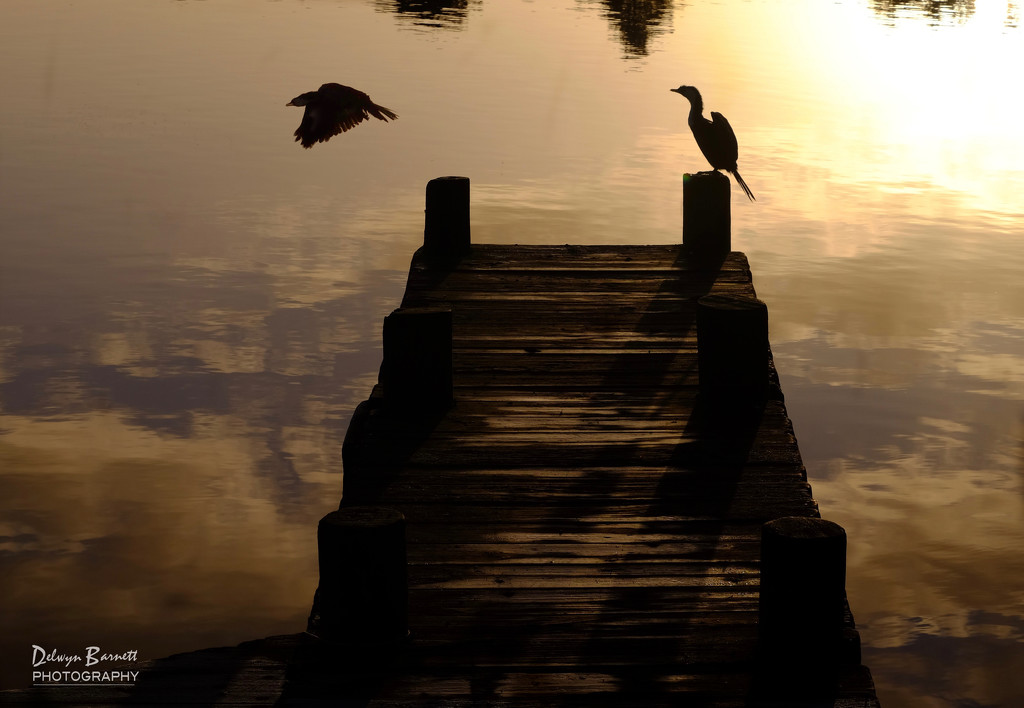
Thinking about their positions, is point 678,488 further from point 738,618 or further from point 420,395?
point 420,395

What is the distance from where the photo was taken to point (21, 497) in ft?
35.7

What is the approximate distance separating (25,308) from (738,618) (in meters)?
13.4

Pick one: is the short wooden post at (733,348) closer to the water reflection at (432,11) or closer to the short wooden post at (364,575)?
the short wooden post at (364,575)

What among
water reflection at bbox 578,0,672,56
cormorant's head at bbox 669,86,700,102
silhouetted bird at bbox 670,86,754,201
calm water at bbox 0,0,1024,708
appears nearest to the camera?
calm water at bbox 0,0,1024,708

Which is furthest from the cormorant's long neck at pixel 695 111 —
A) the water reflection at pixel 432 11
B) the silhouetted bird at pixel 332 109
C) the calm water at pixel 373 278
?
the water reflection at pixel 432 11

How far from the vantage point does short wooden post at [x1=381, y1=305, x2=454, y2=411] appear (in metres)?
6.61

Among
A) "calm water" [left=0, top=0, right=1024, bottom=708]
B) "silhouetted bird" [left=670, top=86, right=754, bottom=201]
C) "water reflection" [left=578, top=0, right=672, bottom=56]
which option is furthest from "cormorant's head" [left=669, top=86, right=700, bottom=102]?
"water reflection" [left=578, top=0, right=672, bottom=56]

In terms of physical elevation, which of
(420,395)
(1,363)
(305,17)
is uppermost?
(305,17)

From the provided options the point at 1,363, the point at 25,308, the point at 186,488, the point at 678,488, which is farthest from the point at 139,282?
the point at 678,488

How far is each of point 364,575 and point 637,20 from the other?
43072 millimetres

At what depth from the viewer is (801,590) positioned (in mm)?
4426

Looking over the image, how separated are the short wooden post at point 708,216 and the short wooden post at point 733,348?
300cm

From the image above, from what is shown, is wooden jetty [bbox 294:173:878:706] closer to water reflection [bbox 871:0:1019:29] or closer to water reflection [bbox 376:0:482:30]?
water reflection [bbox 376:0:482:30]

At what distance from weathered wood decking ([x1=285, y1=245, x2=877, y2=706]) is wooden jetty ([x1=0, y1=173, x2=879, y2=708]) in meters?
0.01
